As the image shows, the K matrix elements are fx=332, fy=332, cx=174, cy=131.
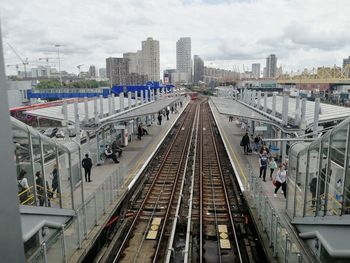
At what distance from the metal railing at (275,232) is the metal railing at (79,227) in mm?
4733

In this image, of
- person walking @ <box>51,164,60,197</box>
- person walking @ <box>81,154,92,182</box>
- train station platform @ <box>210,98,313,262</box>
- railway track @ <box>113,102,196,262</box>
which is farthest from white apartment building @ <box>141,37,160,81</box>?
person walking @ <box>51,164,60,197</box>

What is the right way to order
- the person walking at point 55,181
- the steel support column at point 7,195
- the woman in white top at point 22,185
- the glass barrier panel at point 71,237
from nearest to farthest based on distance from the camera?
the steel support column at point 7,195 → the woman in white top at point 22,185 → the glass barrier panel at point 71,237 → the person walking at point 55,181

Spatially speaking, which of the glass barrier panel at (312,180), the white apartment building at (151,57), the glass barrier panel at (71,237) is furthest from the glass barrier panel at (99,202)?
the white apartment building at (151,57)

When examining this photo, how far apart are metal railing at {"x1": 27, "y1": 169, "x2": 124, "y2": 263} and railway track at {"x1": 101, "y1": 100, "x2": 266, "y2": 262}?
865mm

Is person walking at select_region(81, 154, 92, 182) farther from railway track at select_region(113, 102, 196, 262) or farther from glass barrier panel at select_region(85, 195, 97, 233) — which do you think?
glass barrier panel at select_region(85, 195, 97, 233)

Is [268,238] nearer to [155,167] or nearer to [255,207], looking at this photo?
[255,207]

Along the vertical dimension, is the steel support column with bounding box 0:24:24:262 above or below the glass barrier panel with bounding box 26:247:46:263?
above

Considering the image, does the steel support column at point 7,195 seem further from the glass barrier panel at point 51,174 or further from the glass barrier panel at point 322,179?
the glass barrier panel at point 322,179

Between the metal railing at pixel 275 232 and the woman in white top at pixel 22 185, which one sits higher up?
the woman in white top at pixel 22 185

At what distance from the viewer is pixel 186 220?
1129cm

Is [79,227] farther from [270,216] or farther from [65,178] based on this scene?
[270,216]

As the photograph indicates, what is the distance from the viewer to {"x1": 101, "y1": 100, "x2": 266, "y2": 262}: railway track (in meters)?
9.21

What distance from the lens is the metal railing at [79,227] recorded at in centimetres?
648

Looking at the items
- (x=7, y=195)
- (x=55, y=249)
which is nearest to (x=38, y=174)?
(x=55, y=249)
